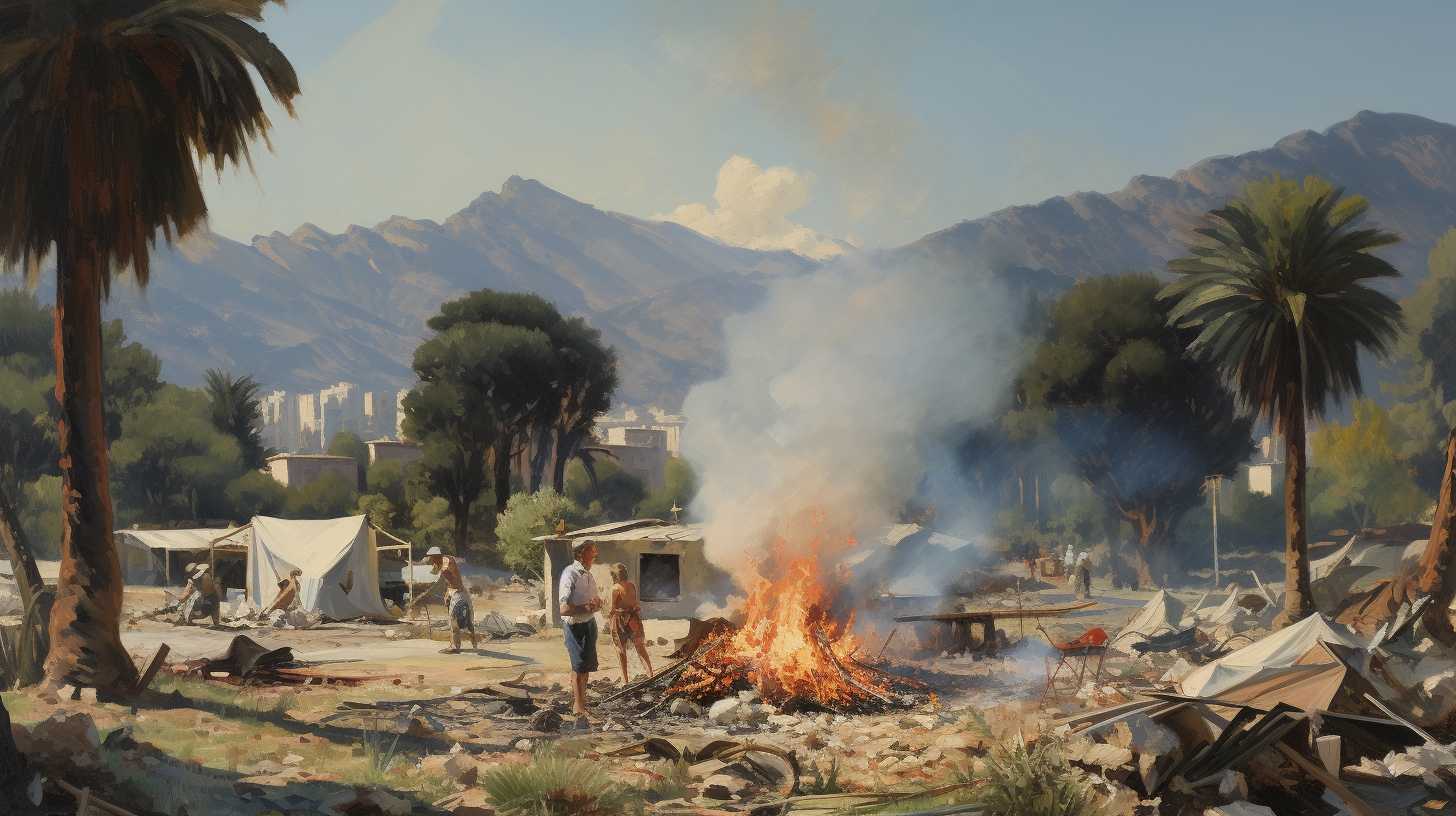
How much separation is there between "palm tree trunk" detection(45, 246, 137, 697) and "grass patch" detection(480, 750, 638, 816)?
655 cm

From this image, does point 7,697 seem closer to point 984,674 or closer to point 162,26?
point 162,26

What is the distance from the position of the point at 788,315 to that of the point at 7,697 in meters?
16.7

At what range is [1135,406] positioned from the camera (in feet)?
192

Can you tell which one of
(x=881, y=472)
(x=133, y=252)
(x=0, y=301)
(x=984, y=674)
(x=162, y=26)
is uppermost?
(x=0, y=301)

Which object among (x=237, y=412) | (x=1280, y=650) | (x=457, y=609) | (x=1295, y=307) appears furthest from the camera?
(x=237, y=412)

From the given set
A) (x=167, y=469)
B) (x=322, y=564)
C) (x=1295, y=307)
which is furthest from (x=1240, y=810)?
(x=167, y=469)

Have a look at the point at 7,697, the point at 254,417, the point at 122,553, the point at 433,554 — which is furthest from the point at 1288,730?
the point at 254,417

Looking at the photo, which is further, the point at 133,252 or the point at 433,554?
the point at 433,554

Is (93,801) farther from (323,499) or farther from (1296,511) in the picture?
(323,499)

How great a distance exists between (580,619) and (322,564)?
1814 centimetres

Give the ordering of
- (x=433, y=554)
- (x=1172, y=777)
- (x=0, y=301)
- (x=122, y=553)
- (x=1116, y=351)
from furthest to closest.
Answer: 1. (x=0, y=301)
2. (x=1116, y=351)
3. (x=122, y=553)
4. (x=433, y=554)
5. (x=1172, y=777)

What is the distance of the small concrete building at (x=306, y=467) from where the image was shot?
276 feet

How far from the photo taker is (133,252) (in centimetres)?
1561

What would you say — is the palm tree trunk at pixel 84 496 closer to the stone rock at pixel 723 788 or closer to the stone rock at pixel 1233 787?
the stone rock at pixel 723 788
